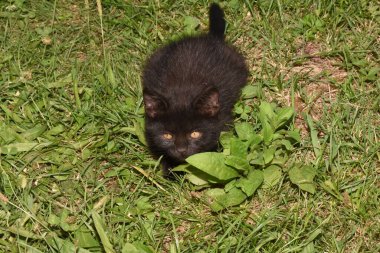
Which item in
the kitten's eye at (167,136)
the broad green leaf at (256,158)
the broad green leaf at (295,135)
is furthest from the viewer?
the kitten's eye at (167,136)

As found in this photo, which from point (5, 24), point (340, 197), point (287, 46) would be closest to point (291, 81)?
point (287, 46)

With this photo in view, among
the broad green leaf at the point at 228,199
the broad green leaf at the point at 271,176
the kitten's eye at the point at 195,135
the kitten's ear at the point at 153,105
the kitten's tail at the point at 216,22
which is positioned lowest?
the broad green leaf at the point at 228,199

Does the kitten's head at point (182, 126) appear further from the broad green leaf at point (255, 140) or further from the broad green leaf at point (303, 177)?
the broad green leaf at point (303, 177)

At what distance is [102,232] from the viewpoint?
3.92 metres

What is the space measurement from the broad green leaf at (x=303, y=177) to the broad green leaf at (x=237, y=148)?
0.36 metres

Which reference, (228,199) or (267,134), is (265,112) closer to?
(267,134)

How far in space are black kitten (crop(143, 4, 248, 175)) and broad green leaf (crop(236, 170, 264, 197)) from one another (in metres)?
0.44

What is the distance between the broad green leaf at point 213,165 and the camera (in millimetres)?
4125

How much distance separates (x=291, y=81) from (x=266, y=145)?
2.73 feet

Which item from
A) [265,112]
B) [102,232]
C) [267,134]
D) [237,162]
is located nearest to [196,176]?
[237,162]

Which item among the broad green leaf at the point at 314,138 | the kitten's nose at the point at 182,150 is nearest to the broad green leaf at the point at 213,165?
the kitten's nose at the point at 182,150

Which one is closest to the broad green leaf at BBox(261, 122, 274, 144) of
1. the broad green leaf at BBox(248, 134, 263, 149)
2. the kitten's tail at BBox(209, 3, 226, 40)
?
the broad green leaf at BBox(248, 134, 263, 149)

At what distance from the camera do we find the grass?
161 inches

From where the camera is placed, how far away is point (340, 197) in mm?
4176
